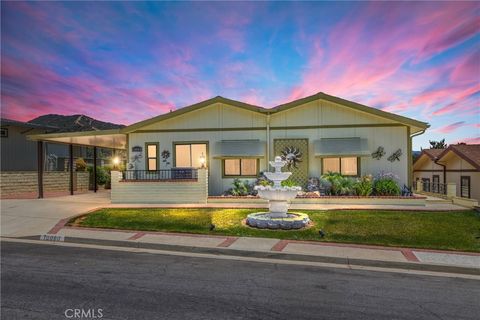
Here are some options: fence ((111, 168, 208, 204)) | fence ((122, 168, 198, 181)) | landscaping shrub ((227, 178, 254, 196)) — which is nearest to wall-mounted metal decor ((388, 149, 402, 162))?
landscaping shrub ((227, 178, 254, 196))

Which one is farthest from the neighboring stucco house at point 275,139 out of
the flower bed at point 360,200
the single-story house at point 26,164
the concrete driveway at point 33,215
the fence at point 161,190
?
the single-story house at point 26,164

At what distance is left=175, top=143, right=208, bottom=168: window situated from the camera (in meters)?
18.9

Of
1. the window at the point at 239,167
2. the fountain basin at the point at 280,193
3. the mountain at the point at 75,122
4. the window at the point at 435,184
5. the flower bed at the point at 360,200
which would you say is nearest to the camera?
the fountain basin at the point at 280,193

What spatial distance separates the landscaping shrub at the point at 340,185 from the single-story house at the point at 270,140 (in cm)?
108

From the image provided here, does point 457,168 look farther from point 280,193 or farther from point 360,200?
point 280,193

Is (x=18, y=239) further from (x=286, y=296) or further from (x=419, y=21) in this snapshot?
(x=419, y=21)

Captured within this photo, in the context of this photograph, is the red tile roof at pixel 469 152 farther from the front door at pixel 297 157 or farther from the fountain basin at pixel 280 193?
the fountain basin at pixel 280 193

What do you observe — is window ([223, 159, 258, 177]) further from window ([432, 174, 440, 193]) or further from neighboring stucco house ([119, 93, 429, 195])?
window ([432, 174, 440, 193])

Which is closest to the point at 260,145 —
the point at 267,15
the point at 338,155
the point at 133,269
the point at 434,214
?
the point at 338,155

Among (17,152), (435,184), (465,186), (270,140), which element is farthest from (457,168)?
(17,152)

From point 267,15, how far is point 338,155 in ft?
25.4

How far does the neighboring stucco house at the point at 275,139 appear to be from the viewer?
17.5 m

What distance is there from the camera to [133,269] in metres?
6.71

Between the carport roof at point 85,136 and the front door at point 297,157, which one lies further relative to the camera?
the carport roof at point 85,136
